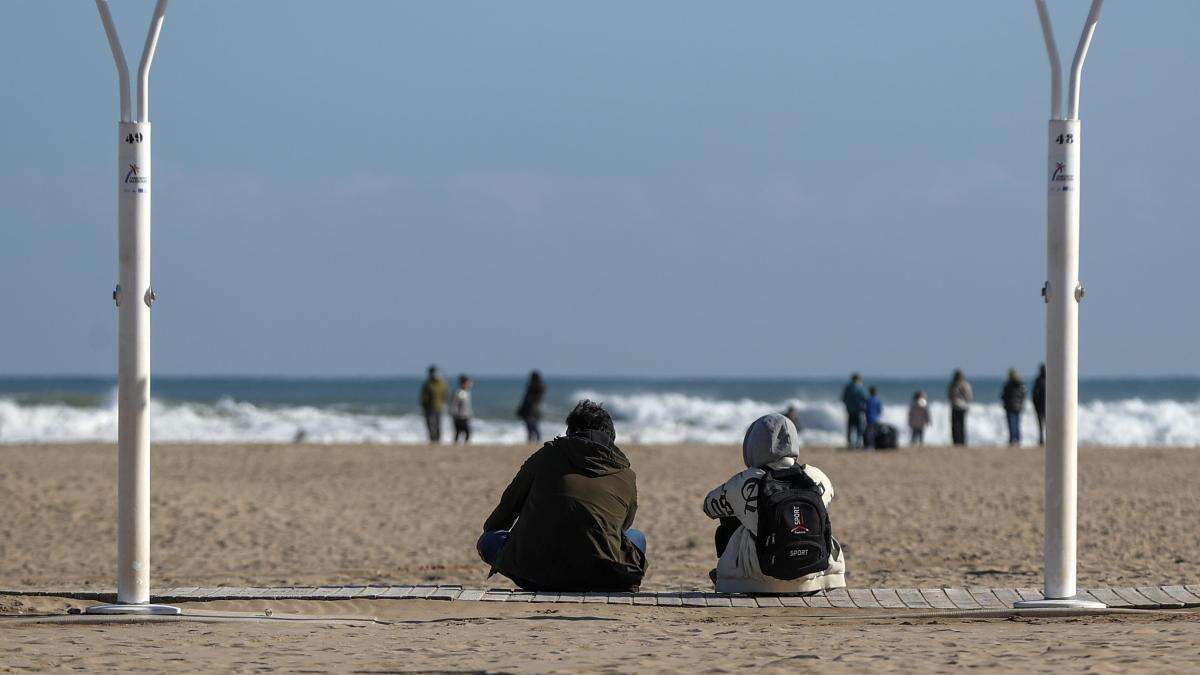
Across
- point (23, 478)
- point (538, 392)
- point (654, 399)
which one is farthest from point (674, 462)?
point (654, 399)

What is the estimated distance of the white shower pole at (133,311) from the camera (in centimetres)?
828

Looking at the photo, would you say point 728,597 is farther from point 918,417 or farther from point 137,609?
point 918,417

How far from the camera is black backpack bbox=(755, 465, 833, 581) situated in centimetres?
853

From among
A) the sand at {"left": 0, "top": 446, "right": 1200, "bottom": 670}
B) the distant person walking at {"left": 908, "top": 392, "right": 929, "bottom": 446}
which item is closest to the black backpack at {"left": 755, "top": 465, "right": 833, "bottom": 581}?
the sand at {"left": 0, "top": 446, "right": 1200, "bottom": 670}

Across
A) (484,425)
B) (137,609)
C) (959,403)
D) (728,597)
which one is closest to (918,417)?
(959,403)

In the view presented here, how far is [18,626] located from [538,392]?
23.3 metres

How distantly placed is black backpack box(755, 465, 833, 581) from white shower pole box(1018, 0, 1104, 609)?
1220 mm

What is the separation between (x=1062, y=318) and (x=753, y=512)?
202cm

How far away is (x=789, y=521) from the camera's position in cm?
855

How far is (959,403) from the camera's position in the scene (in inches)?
1221

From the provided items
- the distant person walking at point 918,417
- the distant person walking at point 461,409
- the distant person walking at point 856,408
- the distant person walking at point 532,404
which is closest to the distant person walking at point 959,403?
the distant person walking at point 918,417

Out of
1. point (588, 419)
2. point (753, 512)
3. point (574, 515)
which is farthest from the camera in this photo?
point (588, 419)

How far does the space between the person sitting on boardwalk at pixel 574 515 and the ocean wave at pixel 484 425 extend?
107 feet

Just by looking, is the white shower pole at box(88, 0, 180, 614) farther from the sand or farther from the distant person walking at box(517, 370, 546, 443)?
the distant person walking at box(517, 370, 546, 443)
